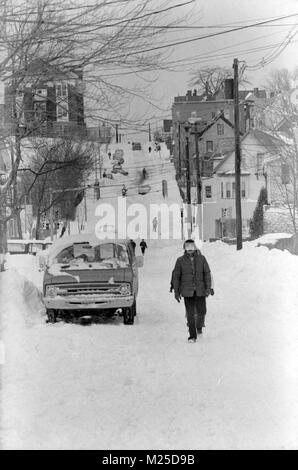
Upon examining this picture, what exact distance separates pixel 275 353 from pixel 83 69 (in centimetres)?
402

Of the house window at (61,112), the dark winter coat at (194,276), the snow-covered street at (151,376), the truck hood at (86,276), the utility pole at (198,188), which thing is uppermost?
the house window at (61,112)

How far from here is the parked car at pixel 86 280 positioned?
11.3m

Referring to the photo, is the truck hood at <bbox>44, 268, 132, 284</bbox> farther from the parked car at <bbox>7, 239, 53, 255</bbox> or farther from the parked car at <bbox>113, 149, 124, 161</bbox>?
the parked car at <bbox>113, 149, 124, 161</bbox>

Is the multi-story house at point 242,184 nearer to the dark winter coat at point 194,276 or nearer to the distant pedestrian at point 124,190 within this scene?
the distant pedestrian at point 124,190

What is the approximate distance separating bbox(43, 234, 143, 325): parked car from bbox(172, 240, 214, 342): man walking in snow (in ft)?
6.33

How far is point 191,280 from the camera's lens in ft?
31.3

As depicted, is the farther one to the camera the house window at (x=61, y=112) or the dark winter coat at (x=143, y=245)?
the dark winter coat at (x=143, y=245)

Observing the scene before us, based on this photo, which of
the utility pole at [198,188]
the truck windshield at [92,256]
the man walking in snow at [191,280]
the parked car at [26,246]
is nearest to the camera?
the man walking in snow at [191,280]

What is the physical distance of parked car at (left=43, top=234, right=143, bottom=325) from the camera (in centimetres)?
1128

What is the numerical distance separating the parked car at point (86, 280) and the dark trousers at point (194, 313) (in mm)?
1869

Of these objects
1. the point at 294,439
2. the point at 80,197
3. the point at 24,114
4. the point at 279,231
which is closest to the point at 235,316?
the point at 80,197

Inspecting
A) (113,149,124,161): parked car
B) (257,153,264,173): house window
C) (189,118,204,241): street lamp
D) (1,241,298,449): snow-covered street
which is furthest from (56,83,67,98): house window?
(257,153,264,173): house window

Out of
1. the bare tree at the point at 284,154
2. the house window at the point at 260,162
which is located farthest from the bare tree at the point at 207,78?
the house window at the point at 260,162

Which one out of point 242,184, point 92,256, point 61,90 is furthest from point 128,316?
point 242,184
